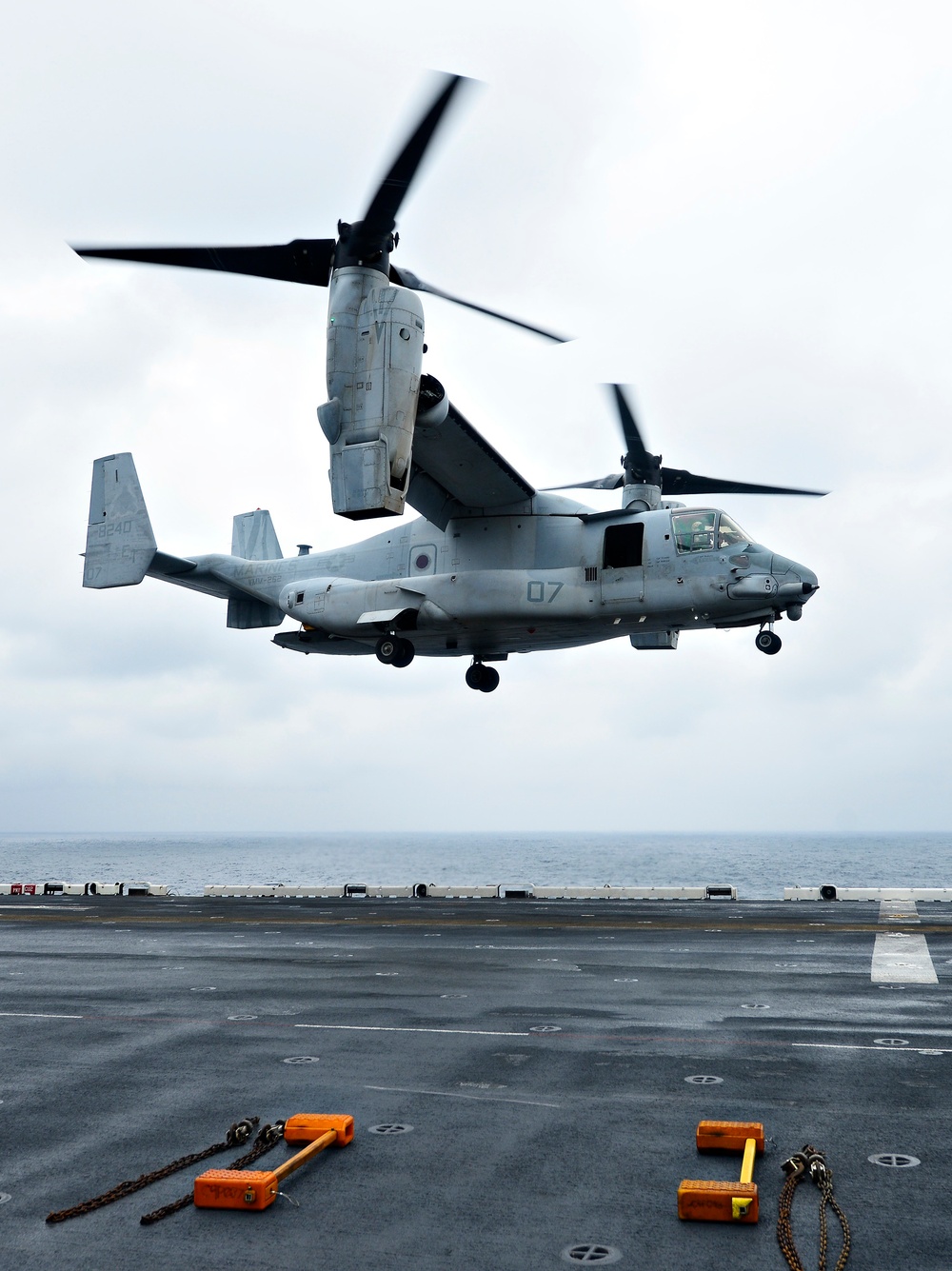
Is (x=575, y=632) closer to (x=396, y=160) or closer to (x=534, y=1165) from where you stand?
(x=396, y=160)

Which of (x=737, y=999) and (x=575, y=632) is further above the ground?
(x=575, y=632)

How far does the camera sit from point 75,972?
55.7 ft

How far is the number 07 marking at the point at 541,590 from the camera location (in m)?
26.3

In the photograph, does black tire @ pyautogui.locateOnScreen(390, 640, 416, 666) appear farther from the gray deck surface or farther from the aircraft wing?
the gray deck surface

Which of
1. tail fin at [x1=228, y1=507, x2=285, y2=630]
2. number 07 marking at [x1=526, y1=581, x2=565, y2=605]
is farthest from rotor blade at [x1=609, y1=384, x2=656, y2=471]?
tail fin at [x1=228, y1=507, x2=285, y2=630]

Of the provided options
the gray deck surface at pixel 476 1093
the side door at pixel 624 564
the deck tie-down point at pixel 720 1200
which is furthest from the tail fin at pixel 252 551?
the deck tie-down point at pixel 720 1200

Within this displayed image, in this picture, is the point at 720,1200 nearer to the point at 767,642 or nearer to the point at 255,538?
the point at 767,642

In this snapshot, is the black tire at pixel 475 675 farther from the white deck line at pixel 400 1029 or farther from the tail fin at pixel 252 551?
the white deck line at pixel 400 1029

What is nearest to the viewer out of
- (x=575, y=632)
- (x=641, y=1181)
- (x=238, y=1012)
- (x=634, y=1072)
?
(x=641, y=1181)

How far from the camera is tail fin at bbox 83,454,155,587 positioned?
30297mm

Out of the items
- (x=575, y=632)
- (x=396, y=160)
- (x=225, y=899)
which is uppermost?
(x=396, y=160)

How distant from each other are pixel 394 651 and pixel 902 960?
49.9 feet

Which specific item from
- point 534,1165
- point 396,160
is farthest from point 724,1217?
point 396,160

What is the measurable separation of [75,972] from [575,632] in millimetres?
15060
